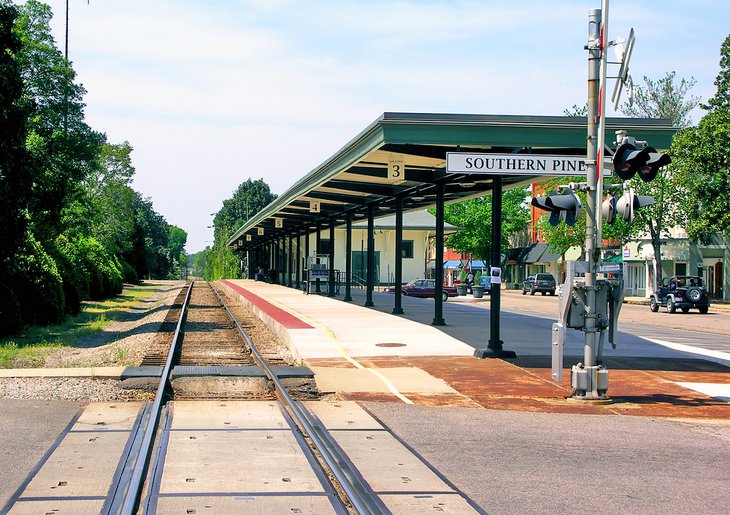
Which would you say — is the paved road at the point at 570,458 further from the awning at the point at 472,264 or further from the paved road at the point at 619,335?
the awning at the point at 472,264

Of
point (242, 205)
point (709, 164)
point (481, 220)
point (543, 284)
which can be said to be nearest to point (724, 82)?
point (709, 164)

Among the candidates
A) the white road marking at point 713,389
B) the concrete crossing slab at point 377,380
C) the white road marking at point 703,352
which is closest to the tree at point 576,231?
the white road marking at point 703,352

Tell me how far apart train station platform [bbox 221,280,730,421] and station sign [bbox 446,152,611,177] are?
363cm

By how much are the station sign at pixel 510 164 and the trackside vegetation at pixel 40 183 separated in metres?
11.8

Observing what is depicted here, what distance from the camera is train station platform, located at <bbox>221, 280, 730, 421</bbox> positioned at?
39.7 ft

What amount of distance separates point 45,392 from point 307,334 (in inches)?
348

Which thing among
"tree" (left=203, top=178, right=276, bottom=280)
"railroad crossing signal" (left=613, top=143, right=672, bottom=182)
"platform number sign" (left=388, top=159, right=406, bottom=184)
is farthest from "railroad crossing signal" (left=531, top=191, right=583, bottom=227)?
"tree" (left=203, top=178, right=276, bottom=280)

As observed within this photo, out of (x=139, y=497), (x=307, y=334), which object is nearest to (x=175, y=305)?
(x=307, y=334)

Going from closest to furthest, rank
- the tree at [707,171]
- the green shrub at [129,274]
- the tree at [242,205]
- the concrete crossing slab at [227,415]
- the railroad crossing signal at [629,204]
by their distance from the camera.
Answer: the concrete crossing slab at [227,415] < the railroad crossing signal at [629,204] < the tree at [707,171] < the green shrub at [129,274] < the tree at [242,205]

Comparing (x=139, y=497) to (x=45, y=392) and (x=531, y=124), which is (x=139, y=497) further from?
(x=531, y=124)

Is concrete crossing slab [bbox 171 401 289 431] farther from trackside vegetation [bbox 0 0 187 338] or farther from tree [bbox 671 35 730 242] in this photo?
tree [bbox 671 35 730 242]

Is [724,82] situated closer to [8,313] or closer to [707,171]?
[707,171]

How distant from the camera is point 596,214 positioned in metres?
12.2

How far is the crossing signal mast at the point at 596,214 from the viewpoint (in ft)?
39.0
